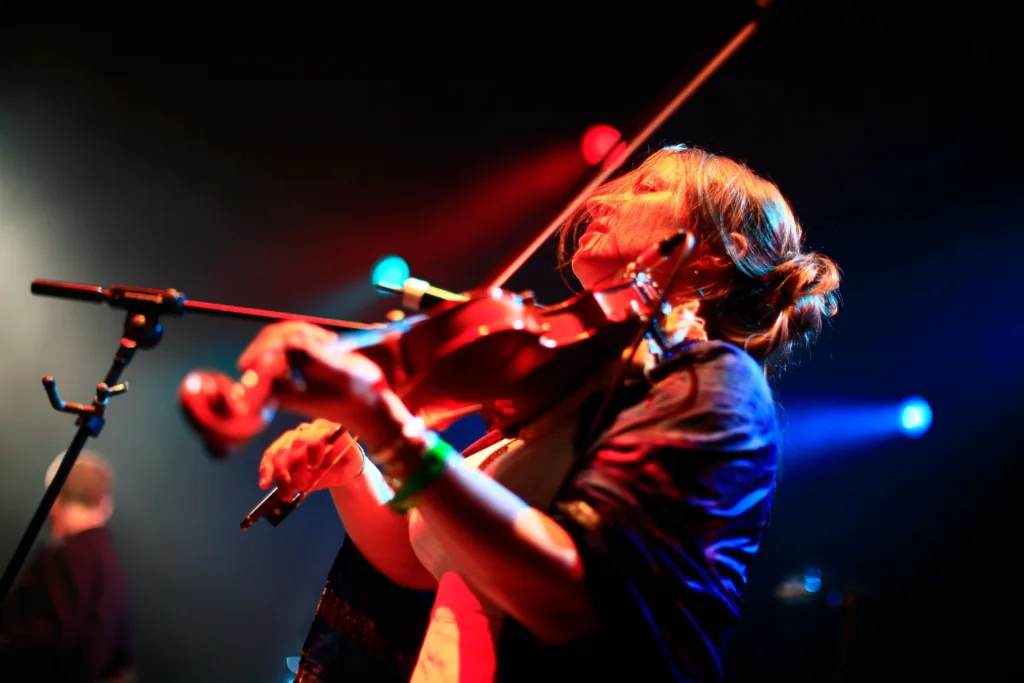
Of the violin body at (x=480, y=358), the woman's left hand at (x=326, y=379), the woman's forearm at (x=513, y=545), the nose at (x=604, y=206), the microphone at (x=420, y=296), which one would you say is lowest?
the woman's forearm at (x=513, y=545)

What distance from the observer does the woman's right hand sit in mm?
1433

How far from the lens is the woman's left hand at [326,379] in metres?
0.73

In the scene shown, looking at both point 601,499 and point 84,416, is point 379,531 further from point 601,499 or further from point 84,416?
point 601,499

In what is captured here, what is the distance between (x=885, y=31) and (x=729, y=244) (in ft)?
8.45

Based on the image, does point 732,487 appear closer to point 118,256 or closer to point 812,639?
point 118,256

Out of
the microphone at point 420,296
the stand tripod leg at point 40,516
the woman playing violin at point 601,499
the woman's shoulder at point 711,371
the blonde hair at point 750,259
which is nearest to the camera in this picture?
the woman playing violin at point 601,499

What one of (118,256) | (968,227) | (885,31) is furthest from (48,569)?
(968,227)

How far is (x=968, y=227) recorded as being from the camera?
408 centimetres

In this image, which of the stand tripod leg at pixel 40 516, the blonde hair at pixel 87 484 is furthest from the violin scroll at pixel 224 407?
the blonde hair at pixel 87 484

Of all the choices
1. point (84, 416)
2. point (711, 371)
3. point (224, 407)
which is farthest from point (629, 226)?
point (84, 416)

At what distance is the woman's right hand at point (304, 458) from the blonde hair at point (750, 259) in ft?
2.90

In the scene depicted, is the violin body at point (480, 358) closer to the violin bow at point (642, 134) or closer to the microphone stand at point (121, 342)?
the violin bow at point (642, 134)

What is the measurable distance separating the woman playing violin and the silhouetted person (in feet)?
11.1

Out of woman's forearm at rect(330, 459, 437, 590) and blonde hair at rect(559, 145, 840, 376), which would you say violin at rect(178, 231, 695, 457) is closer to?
blonde hair at rect(559, 145, 840, 376)
